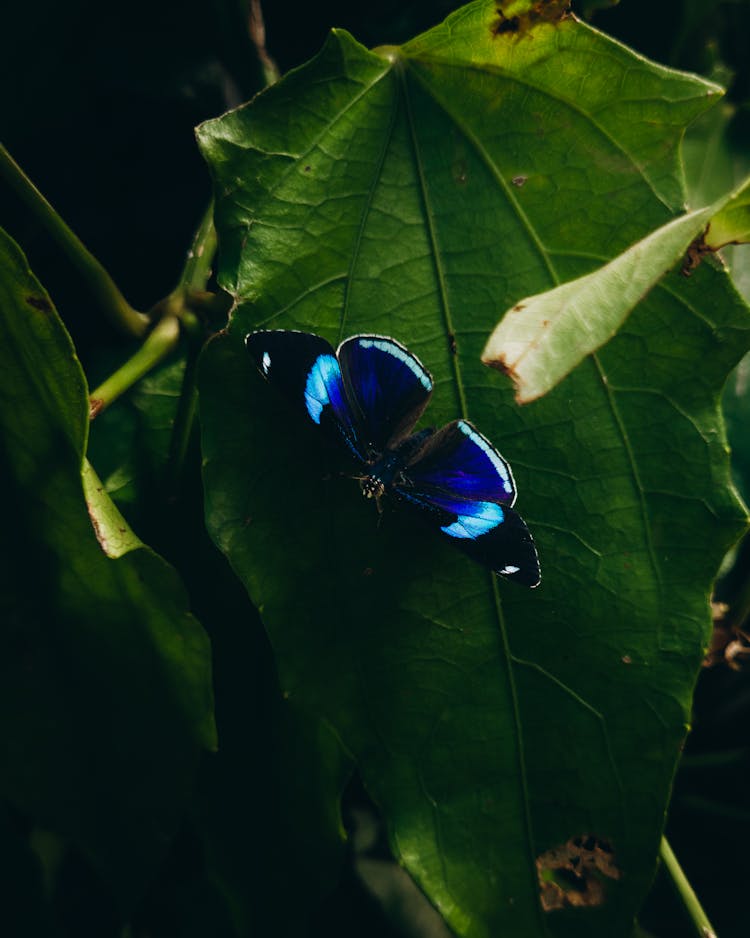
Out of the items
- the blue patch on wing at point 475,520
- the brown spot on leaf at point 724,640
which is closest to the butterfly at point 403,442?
the blue patch on wing at point 475,520

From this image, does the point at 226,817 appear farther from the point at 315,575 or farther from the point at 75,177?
the point at 75,177

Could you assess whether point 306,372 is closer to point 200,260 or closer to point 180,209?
point 200,260

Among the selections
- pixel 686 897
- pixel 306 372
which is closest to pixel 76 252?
pixel 306 372

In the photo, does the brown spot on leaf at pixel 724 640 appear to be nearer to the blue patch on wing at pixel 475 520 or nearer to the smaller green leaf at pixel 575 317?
the blue patch on wing at pixel 475 520

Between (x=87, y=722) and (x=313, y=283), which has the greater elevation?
(x=313, y=283)

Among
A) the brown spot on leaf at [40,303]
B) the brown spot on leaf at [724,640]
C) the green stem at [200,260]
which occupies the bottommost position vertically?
the brown spot on leaf at [724,640]

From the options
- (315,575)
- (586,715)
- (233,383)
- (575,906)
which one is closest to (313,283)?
(233,383)
